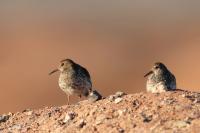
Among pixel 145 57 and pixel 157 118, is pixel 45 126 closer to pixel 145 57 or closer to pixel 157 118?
pixel 157 118

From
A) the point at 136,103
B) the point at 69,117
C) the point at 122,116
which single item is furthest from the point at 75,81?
the point at 122,116

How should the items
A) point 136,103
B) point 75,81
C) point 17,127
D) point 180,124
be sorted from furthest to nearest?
point 75,81, point 17,127, point 136,103, point 180,124

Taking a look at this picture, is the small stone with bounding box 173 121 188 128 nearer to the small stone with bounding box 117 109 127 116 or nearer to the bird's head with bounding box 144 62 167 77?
the small stone with bounding box 117 109 127 116

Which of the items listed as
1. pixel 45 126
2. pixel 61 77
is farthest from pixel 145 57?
pixel 45 126

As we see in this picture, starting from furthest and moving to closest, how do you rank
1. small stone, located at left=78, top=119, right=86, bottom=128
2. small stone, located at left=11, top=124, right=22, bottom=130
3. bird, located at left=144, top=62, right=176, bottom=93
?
bird, located at left=144, top=62, right=176, bottom=93
small stone, located at left=11, top=124, right=22, bottom=130
small stone, located at left=78, top=119, right=86, bottom=128

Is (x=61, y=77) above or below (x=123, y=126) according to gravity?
above

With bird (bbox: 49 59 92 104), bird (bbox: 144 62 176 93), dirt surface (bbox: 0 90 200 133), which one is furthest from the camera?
bird (bbox: 49 59 92 104)

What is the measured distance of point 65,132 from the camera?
51.3 feet

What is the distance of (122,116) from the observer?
1565 centimetres

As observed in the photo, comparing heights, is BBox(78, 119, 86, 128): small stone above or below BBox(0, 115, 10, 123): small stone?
below

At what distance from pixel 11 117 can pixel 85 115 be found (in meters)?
1.94

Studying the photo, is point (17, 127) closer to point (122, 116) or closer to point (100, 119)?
point (100, 119)

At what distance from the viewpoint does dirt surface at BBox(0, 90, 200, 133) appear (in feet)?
49.1

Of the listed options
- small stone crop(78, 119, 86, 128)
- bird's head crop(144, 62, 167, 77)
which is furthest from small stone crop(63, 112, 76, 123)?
bird's head crop(144, 62, 167, 77)
